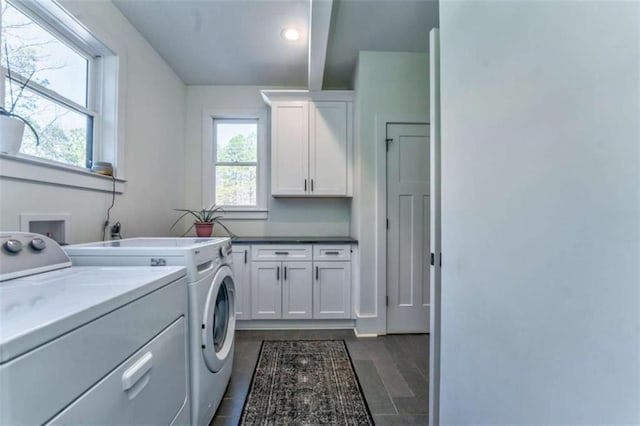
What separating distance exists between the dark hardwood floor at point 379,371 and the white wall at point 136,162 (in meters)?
1.32

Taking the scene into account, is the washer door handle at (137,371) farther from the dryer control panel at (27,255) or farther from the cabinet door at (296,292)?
the cabinet door at (296,292)

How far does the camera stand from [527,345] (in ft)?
1.95

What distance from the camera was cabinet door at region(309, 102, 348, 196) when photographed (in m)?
2.87

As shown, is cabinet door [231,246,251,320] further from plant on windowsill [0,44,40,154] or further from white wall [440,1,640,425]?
white wall [440,1,640,425]

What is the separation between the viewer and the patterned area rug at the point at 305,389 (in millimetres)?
1502

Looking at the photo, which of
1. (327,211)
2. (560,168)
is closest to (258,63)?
(327,211)

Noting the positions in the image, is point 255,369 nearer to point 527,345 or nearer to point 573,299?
point 527,345

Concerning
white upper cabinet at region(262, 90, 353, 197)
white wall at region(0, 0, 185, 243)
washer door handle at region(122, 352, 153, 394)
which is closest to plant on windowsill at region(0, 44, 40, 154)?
white wall at region(0, 0, 185, 243)

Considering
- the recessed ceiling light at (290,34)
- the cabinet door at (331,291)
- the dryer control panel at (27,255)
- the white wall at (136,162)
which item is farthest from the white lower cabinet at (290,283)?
the recessed ceiling light at (290,34)

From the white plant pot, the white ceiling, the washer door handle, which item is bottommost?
the washer door handle

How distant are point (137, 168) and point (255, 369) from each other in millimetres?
1820

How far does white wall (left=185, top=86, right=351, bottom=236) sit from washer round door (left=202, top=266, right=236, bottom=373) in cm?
144

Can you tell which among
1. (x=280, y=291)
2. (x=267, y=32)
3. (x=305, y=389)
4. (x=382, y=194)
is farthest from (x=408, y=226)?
(x=267, y=32)

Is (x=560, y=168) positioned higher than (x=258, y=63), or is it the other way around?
(x=258, y=63)
